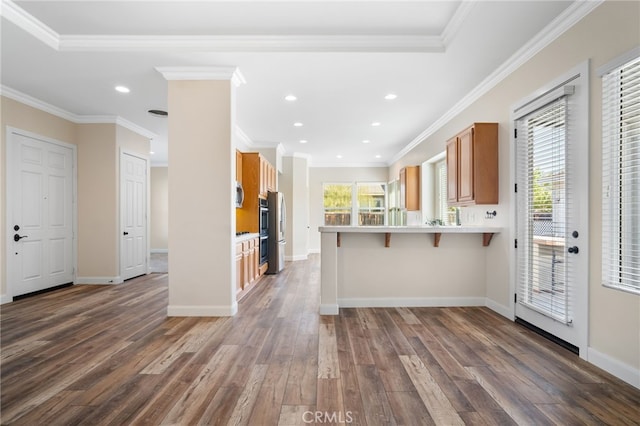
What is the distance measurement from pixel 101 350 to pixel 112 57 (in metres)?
2.80

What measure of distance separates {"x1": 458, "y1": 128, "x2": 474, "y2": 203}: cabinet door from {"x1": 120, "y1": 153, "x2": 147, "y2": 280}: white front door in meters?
Answer: 5.33

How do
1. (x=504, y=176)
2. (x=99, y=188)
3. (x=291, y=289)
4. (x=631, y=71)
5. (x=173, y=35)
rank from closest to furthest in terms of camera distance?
1. (x=631, y=71)
2. (x=173, y=35)
3. (x=504, y=176)
4. (x=291, y=289)
5. (x=99, y=188)

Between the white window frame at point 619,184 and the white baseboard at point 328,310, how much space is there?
236cm

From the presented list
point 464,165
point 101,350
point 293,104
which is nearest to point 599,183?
point 464,165

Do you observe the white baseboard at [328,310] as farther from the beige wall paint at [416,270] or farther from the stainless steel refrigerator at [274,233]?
the stainless steel refrigerator at [274,233]

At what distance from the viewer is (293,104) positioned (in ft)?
15.8

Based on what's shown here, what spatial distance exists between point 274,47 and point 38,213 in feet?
13.9

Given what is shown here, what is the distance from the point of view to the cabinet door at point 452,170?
4.21m

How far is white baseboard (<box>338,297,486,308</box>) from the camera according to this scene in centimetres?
396

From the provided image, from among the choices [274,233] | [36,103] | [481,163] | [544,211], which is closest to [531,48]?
[481,163]

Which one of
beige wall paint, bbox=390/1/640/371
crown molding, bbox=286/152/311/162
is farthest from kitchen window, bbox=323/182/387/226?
beige wall paint, bbox=390/1/640/371

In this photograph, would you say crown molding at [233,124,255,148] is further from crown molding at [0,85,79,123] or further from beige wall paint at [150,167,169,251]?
beige wall paint at [150,167,169,251]

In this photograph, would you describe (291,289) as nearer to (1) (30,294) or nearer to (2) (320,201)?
(1) (30,294)

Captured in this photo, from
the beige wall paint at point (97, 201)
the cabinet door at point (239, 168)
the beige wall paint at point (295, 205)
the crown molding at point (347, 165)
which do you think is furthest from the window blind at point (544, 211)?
the crown molding at point (347, 165)
